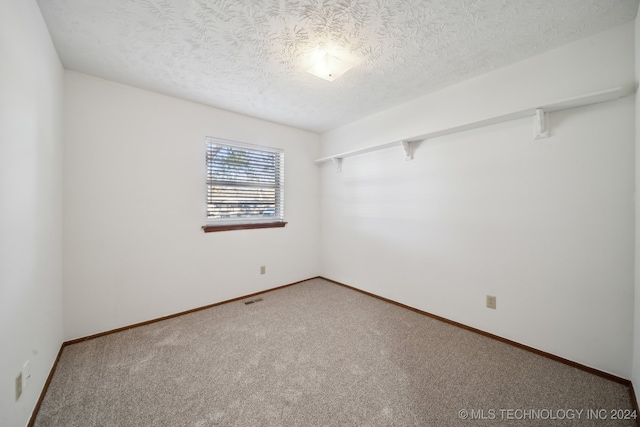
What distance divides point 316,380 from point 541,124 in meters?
2.51

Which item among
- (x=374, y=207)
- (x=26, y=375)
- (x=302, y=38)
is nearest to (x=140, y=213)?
(x=26, y=375)

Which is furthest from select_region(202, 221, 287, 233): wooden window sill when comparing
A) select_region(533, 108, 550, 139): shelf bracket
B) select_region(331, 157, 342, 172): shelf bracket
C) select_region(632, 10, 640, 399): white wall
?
select_region(632, 10, 640, 399): white wall

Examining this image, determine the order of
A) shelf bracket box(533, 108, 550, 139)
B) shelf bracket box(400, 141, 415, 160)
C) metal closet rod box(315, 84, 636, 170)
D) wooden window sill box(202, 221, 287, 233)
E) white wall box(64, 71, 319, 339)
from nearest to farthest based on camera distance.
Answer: metal closet rod box(315, 84, 636, 170) < shelf bracket box(533, 108, 550, 139) < white wall box(64, 71, 319, 339) < shelf bracket box(400, 141, 415, 160) < wooden window sill box(202, 221, 287, 233)

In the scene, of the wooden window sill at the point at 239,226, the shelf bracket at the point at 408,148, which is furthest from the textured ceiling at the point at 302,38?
the wooden window sill at the point at 239,226

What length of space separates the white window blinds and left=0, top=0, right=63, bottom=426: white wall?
1.31 meters

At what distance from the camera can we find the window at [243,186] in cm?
298

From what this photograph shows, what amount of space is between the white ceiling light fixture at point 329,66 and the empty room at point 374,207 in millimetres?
29

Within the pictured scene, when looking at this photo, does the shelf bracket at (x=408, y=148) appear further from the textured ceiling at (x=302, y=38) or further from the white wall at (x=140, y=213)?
the white wall at (x=140, y=213)

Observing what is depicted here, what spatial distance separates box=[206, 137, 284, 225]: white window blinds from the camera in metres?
2.98

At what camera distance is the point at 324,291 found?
344 centimetres

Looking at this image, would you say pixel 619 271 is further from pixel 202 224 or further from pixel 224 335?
pixel 202 224

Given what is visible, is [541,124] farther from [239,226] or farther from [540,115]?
[239,226]

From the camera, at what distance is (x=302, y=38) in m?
1.71

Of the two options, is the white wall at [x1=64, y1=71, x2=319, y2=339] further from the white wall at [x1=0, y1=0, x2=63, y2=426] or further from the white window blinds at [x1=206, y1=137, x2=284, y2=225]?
the white wall at [x1=0, y1=0, x2=63, y2=426]
